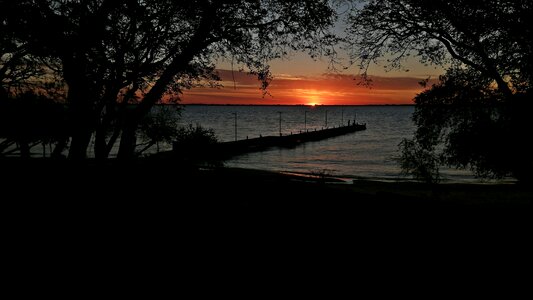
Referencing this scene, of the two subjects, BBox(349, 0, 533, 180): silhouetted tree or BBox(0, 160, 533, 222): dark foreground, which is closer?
BBox(0, 160, 533, 222): dark foreground

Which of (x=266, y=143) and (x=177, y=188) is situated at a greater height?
(x=177, y=188)

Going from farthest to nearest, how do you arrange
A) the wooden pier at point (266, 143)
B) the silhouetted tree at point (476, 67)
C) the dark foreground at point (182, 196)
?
the wooden pier at point (266, 143) < the silhouetted tree at point (476, 67) < the dark foreground at point (182, 196)

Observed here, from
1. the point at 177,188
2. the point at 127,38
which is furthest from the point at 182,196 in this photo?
the point at 127,38

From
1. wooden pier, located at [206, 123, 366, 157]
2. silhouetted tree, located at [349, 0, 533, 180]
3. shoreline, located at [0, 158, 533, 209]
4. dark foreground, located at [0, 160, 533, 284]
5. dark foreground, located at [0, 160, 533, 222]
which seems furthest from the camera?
wooden pier, located at [206, 123, 366, 157]

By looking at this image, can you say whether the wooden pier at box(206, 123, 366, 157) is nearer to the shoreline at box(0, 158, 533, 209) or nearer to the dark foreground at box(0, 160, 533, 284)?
the shoreline at box(0, 158, 533, 209)

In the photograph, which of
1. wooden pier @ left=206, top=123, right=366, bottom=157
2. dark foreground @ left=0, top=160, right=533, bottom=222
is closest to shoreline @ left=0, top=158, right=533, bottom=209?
dark foreground @ left=0, top=160, right=533, bottom=222

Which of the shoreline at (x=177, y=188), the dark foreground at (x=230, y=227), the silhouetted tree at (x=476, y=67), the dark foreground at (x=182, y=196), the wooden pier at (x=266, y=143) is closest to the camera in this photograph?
the dark foreground at (x=230, y=227)

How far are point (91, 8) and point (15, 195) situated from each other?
5.64 meters

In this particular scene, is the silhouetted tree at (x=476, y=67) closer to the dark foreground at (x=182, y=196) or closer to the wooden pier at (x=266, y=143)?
the dark foreground at (x=182, y=196)

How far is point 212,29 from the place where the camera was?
11.4m

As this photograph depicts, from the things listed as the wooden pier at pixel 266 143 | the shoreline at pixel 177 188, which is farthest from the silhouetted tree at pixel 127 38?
the wooden pier at pixel 266 143

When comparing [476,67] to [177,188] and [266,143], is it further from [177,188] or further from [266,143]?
[266,143]

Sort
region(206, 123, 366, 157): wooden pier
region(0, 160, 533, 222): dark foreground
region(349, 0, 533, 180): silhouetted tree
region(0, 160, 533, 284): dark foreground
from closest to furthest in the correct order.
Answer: region(0, 160, 533, 284): dark foreground → region(0, 160, 533, 222): dark foreground → region(349, 0, 533, 180): silhouetted tree → region(206, 123, 366, 157): wooden pier

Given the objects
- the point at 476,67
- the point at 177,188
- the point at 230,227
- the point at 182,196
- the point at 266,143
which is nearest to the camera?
the point at 230,227
